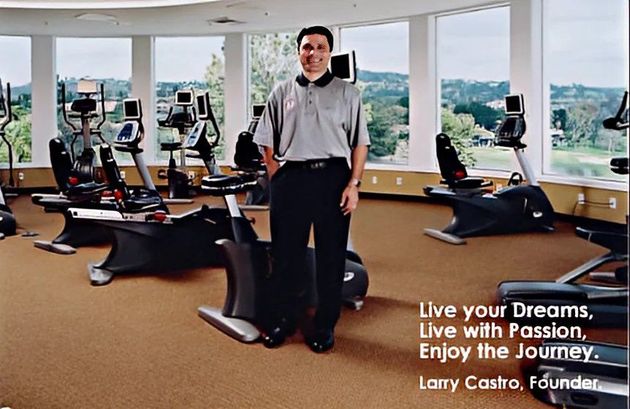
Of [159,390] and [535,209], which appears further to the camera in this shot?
[535,209]

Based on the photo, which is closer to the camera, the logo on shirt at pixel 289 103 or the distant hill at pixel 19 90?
the logo on shirt at pixel 289 103

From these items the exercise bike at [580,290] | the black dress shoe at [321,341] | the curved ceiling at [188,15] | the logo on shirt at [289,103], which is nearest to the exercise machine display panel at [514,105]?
the curved ceiling at [188,15]

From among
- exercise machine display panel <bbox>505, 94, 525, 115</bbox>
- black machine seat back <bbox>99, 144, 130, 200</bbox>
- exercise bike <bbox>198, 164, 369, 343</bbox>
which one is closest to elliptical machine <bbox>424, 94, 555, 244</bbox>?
exercise machine display panel <bbox>505, 94, 525, 115</bbox>

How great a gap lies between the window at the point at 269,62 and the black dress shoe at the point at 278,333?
112cm

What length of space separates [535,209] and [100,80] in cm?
294

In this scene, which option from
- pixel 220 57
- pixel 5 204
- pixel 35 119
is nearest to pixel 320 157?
pixel 220 57

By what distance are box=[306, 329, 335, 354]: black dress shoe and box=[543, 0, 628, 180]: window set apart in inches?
55.1

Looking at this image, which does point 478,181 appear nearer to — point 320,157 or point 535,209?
point 535,209

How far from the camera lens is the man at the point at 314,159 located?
2.57 m

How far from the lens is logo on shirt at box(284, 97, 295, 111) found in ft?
8.48

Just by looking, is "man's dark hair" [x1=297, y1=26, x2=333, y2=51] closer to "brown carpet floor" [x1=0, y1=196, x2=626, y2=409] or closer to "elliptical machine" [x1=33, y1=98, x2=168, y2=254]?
"brown carpet floor" [x1=0, y1=196, x2=626, y2=409]

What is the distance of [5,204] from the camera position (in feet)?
14.8

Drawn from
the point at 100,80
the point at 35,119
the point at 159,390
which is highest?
the point at 100,80

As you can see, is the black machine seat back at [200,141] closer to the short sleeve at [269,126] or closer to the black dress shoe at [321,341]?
the short sleeve at [269,126]
